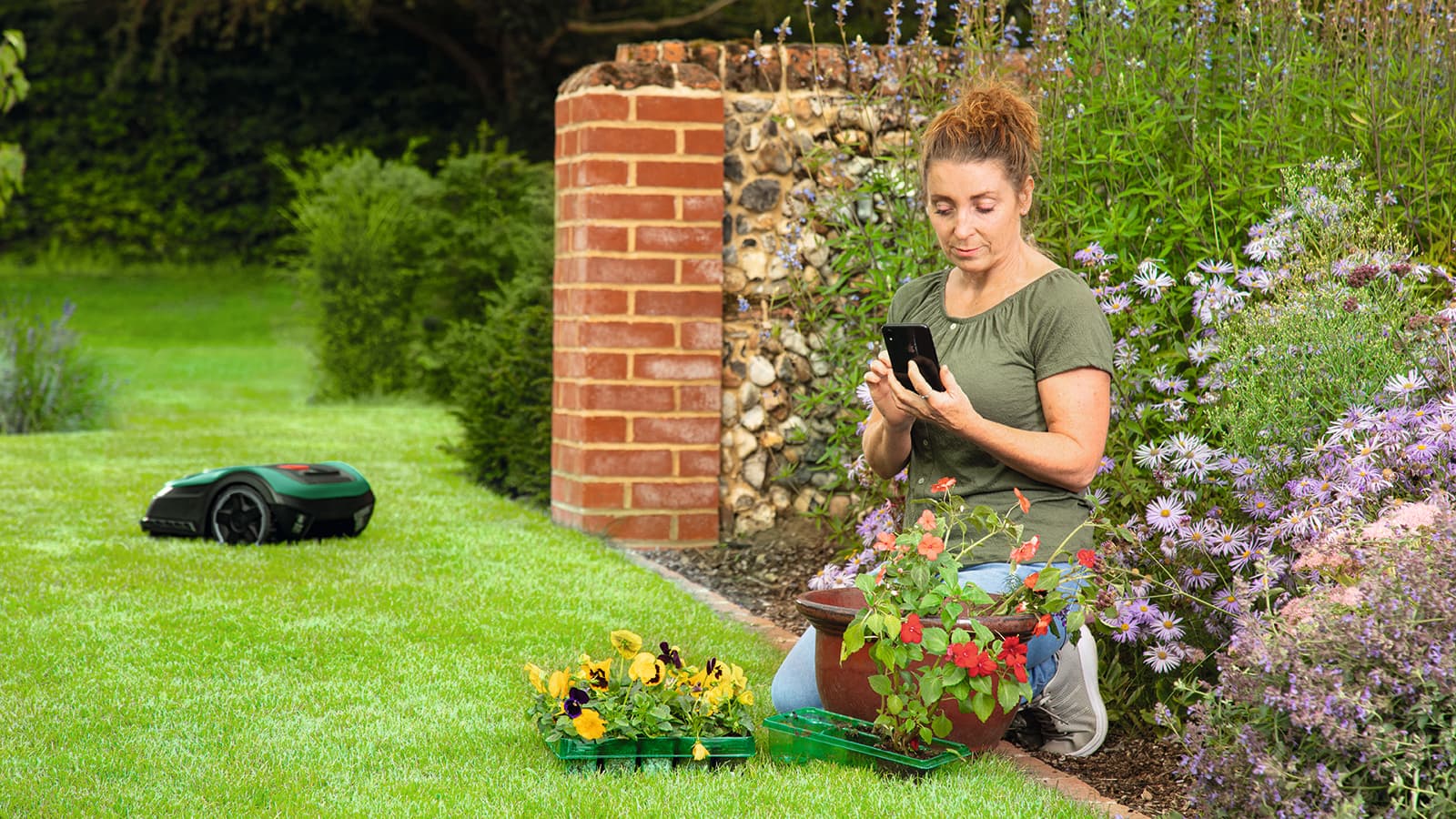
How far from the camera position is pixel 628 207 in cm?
574

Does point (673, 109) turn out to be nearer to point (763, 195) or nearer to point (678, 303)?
point (763, 195)

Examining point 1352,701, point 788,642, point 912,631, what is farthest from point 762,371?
point 1352,701

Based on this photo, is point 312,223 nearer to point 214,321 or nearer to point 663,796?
point 214,321

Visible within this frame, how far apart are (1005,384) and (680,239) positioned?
2973mm

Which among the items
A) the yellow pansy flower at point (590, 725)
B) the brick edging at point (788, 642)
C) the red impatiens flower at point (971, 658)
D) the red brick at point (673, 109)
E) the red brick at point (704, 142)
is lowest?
the brick edging at point (788, 642)

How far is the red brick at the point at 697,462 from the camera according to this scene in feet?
19.2

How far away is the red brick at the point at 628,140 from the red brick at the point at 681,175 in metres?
0.06

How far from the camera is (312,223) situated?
14.0 m

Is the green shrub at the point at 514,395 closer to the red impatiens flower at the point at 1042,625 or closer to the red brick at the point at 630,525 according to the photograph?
the red brick at the point at 630,525

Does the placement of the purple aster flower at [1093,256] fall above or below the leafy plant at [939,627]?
above

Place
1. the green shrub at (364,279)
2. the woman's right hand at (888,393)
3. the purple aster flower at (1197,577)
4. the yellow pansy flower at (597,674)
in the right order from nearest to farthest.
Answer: the woman's right hand at (888,393)
the yellow pansy flower at (597,674)
the purple aster flower at (1197,577)
the green shrub at (364,279)

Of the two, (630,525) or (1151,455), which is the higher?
(1151,455)

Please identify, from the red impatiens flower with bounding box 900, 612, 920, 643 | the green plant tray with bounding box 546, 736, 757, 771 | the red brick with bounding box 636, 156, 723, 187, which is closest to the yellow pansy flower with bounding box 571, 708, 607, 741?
the green plant tray with bounding box 546, 736, 757, 771

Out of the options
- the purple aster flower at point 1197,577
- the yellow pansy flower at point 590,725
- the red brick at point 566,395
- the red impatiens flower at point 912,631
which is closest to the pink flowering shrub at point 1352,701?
the red impatiens flower at point 912,631
